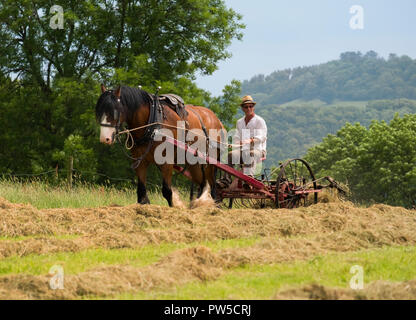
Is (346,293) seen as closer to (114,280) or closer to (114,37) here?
(114,280)

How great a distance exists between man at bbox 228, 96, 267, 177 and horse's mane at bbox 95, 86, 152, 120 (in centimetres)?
212

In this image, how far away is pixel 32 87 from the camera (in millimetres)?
21891

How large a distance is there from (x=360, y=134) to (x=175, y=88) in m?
24.4

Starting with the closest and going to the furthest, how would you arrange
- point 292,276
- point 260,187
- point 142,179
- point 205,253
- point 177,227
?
point 292,276
point 205,253
point 177,227
point 142,179
point 260,187

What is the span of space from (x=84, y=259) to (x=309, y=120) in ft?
523

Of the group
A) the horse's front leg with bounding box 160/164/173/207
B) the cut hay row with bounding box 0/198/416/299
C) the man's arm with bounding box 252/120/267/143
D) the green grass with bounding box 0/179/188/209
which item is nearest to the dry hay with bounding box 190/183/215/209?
the horse's front leg with bounding box 160/164/173/207

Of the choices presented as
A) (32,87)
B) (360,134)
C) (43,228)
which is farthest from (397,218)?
(360,134)

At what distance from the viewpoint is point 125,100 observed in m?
8.55

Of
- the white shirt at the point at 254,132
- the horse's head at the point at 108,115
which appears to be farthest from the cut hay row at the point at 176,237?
the white shirt at the point at 254,132

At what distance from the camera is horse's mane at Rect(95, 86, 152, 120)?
8133 mm

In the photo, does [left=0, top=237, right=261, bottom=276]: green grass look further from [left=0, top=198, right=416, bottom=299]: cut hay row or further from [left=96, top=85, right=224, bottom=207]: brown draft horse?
[left=96, top=85, right=224, bottom=207]: brown draft horse

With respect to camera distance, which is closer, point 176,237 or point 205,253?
point 205,253

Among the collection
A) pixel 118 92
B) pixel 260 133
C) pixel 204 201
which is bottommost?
pixel 204 201

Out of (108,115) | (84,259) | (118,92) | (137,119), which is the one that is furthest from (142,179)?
(84,259)
